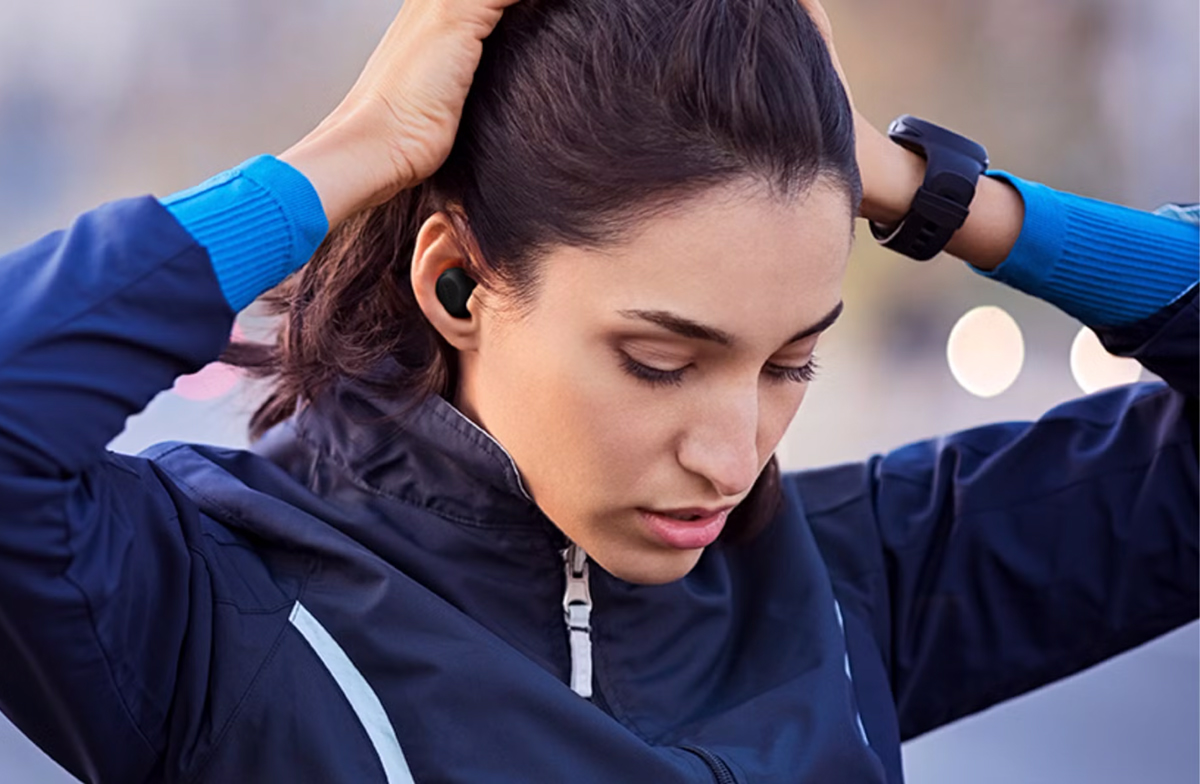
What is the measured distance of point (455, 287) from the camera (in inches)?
46.2

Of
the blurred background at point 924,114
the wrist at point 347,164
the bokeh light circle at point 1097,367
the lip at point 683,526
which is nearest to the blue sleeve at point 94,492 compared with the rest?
the wrist at point 347,164

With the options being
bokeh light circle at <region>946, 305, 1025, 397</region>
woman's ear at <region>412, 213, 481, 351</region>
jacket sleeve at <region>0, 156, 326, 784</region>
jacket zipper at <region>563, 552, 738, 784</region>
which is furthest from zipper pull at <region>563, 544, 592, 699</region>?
bokeh light circle at <region>946, 305, 1025, 397</region>

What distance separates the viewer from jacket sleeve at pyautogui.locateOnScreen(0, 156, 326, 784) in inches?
37.6

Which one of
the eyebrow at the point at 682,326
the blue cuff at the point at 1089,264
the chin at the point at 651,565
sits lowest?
the chin at the point at 651,565

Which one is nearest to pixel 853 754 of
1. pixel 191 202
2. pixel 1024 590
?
A: pixel 1024 590

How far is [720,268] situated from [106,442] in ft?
1.52

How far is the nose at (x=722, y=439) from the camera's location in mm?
1092

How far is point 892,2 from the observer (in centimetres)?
411

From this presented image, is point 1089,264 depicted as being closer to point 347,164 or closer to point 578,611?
point 578,611

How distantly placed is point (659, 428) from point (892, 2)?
11.0 ft

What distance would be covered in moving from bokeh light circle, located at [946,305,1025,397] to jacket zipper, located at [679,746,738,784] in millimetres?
3137

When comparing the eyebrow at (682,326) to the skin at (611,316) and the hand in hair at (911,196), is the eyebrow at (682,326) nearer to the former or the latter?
the skin at (611,316)

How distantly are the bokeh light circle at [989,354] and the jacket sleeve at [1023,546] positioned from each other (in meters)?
2.73

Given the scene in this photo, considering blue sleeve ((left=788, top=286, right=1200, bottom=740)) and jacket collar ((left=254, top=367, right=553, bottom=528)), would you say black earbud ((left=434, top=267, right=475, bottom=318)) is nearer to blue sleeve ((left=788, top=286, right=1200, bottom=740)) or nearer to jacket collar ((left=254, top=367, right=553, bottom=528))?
jacket collar ((left=254, top=367, right=553, bottom=528))
